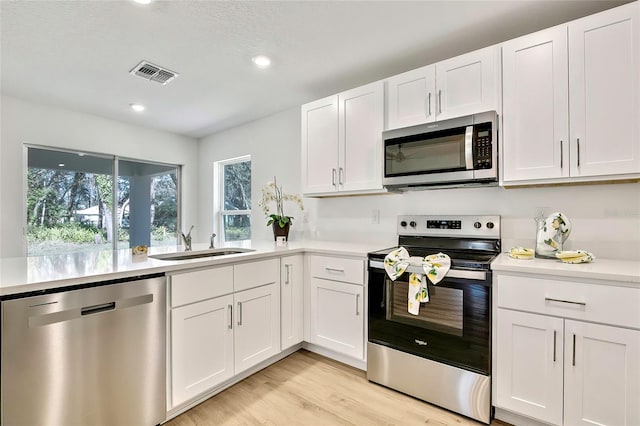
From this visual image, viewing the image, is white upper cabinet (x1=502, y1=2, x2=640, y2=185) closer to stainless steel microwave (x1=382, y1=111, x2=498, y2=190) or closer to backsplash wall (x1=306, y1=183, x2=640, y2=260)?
stainless steel microwave (x1=382, y1=111, x2=498, y2=190)

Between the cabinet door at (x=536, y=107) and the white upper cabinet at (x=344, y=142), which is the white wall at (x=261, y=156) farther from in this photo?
the cabinet door at (x=536, y=107)

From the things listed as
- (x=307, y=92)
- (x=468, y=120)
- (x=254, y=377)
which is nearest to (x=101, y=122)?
(x=307, y=92)

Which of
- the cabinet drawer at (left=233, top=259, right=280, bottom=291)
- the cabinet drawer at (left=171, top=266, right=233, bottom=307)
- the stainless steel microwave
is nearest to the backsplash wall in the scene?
the stainless steel microwave

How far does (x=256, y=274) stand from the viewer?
2.23 m

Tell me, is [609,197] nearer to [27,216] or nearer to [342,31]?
[342,31]

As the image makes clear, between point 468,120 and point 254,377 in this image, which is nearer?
point 468,120

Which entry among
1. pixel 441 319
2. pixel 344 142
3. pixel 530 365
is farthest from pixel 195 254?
pixel 530 365

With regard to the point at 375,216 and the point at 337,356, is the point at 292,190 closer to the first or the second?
the point at 375,216

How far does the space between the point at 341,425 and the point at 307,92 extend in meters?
2.77

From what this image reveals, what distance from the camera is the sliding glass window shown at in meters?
3.37

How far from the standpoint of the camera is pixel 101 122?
378 cm

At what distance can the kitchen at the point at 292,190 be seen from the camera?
6.16 feet

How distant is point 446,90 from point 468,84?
0.46ft

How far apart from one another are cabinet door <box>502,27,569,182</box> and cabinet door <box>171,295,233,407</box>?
202 cm
